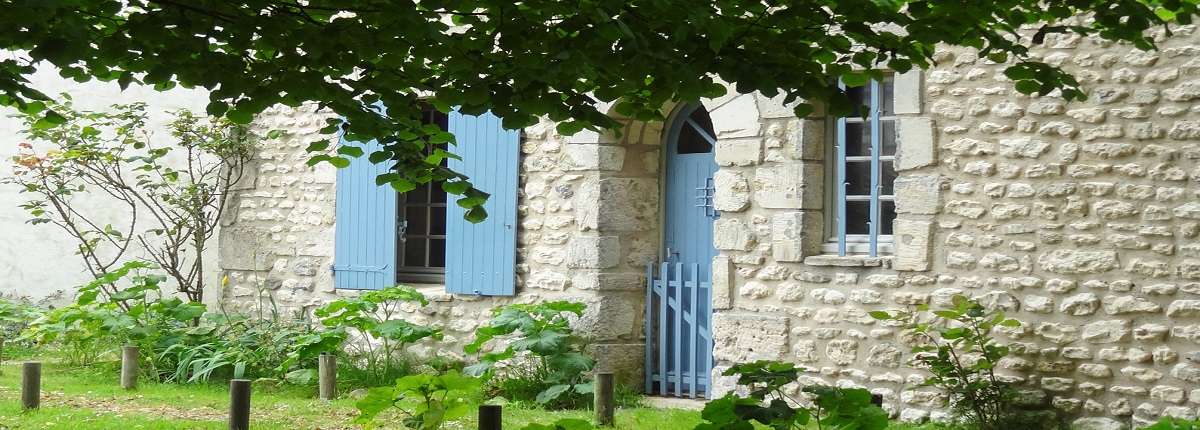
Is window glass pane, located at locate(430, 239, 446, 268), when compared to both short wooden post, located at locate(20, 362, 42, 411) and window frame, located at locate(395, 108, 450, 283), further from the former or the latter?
short wooden post, located at locate(20, 362, 42, 411)

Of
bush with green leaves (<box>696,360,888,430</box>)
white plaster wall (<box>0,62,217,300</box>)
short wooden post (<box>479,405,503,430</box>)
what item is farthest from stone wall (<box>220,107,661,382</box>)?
bush with green leaves (<box>696,360,888,430</box>)

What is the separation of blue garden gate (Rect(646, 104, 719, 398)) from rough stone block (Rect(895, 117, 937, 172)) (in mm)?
1534

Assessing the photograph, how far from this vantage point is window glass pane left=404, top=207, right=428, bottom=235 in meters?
9.54

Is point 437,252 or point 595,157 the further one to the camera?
point 437,252

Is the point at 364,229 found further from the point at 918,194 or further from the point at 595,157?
the point at 918,194

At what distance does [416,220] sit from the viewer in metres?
9.57

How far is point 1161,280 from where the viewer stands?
6055mm

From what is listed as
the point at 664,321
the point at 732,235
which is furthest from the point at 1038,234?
the point at 664,321

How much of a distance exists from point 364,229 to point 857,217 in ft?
12.2

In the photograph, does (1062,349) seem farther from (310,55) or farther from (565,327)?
(310,55)

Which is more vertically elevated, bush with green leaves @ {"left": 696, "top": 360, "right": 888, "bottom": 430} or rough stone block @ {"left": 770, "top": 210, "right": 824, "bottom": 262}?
rough stone block @ {"left": 770, "top": 210, "right": 824, "bottom": 262}

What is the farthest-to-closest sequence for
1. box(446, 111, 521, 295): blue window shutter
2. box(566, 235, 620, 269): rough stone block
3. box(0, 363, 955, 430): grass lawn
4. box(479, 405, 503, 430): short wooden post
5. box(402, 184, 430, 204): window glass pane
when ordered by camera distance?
box(402, 184, 430, 204): window glass pane, box(446, 111, 521, 295): blue window shutter, box(566, 235, 620, 269): rough stone block, box(0, 363, 955, 430): grass lawn, box(479, 405, 503, 430): short wooden post

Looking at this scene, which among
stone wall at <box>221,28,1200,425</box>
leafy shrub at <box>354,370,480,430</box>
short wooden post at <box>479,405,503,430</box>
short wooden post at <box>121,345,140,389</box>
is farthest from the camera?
short wooden post at <box>121,345,140,389</box>

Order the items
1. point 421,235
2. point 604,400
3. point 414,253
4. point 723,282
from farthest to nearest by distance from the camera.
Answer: point 414,253 < point 421,235 < point 723,282 < point 604,400
